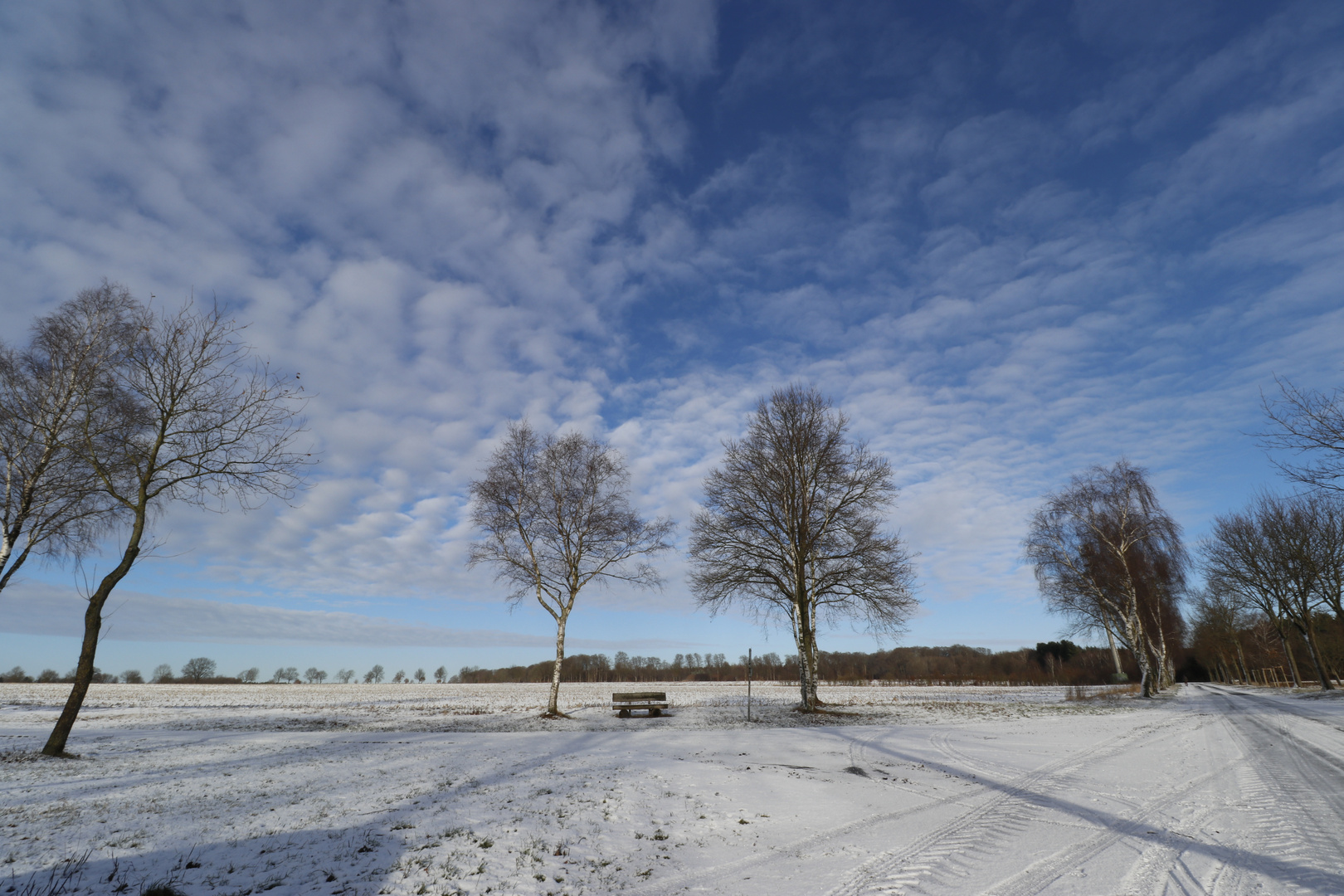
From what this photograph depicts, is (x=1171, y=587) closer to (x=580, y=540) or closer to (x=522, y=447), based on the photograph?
(x=580, y=540)

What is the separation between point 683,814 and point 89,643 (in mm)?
13964

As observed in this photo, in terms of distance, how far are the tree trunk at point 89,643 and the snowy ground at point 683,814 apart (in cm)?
70

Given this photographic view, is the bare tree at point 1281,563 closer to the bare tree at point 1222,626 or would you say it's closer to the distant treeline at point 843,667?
the bare tree at point 1222,626

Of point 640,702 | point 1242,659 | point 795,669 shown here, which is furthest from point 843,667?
point 640,702

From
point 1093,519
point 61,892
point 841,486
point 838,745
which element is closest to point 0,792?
point 61,892

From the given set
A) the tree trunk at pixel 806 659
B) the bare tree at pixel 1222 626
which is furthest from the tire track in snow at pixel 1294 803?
the bare tree at pixel 1222 626

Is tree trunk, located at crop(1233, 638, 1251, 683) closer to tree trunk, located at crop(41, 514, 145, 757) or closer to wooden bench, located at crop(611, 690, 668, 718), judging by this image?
wooden bench, located at crop(611, 690, 668, 718)

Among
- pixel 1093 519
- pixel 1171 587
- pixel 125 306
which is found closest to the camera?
pixel 125 306

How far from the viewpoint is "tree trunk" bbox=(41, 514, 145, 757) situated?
38.1 ft

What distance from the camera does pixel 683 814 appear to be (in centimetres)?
772

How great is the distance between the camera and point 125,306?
47.7 ft

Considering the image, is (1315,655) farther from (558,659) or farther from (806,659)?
(558,659)

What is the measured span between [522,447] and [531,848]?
19.9 m

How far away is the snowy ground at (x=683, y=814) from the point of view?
553cm
